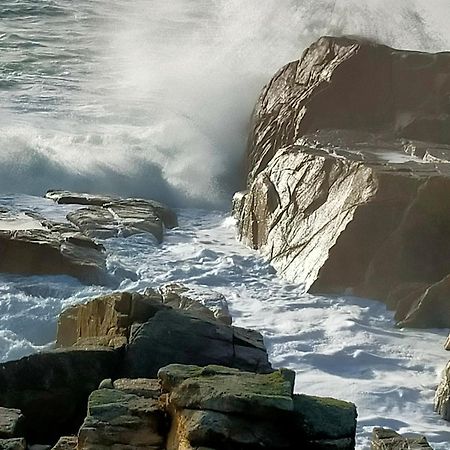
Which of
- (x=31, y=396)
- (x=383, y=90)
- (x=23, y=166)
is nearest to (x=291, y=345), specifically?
(x=31, y=396)

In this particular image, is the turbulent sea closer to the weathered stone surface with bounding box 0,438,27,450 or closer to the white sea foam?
the white sea foam

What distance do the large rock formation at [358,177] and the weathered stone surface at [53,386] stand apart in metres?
3.20

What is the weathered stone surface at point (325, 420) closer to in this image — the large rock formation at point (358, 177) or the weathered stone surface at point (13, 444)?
the weathered stone surface at point (13, 444)

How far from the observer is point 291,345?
319 inches

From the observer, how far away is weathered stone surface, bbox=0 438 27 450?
16.0 ft

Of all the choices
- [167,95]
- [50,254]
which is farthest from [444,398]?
[167,95]

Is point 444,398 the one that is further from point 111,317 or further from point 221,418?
point 221,418

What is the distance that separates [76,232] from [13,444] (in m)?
5.79

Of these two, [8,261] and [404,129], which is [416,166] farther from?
[8,261]

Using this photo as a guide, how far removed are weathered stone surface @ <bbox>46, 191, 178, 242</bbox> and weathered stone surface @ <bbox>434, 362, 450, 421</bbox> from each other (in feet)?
15.8

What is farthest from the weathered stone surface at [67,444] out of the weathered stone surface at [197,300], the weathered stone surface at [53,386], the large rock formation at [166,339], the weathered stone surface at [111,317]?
the weathered stone surface at [197,300]

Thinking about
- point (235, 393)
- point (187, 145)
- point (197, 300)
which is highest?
point (235, 393)

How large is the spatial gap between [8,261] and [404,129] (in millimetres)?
4726

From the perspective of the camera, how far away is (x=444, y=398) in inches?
268
